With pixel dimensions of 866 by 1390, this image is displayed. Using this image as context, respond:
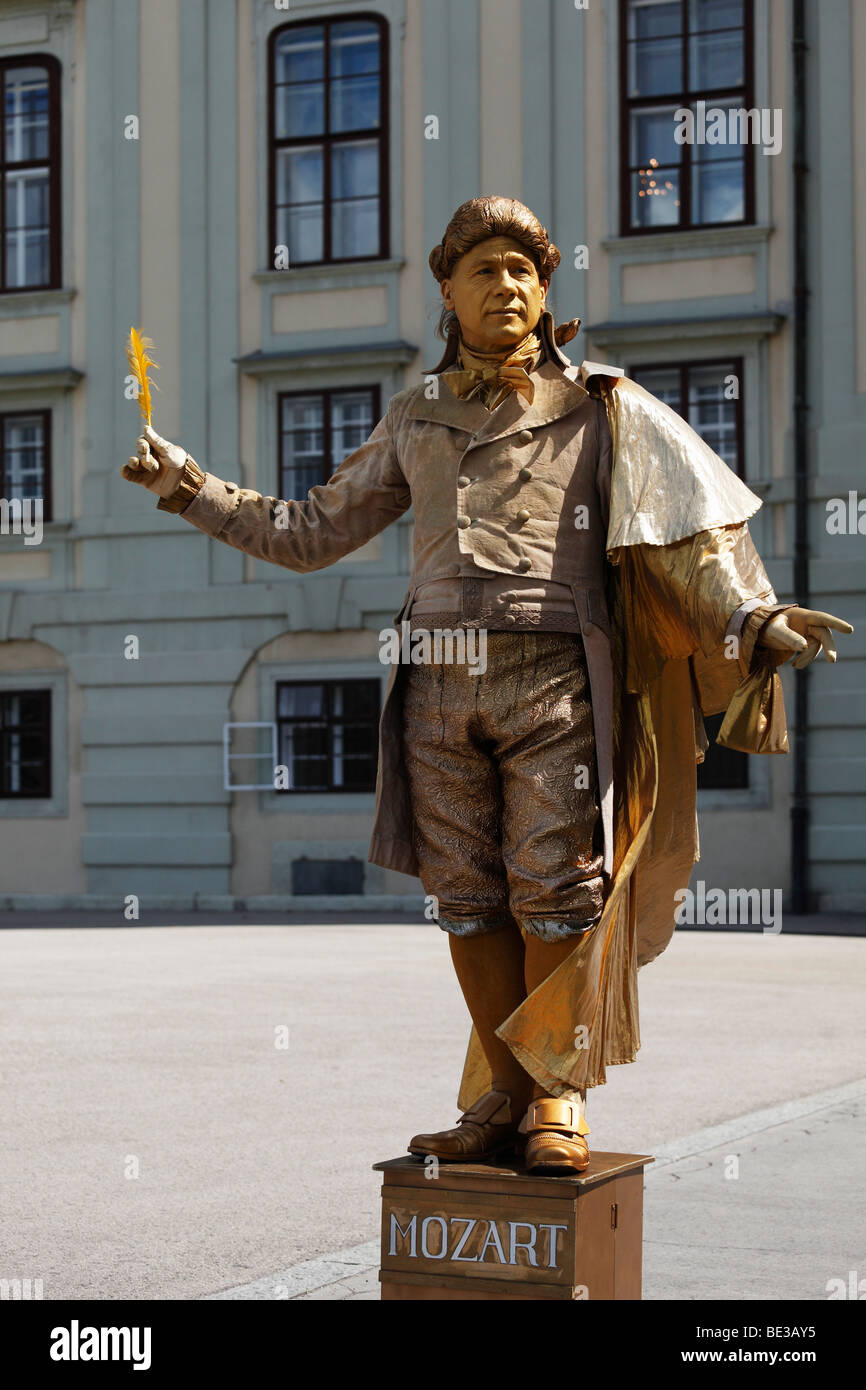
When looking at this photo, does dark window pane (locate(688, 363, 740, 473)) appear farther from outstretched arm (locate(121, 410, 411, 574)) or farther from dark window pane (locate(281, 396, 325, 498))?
outstretched arm (locate(121, 410, 411, 574))

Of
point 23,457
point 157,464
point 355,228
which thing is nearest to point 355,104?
point 355,228

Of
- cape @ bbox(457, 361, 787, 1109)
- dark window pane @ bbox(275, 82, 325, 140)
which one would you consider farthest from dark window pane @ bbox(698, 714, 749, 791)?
cape @ bbox(457, 361, 787, 1109)

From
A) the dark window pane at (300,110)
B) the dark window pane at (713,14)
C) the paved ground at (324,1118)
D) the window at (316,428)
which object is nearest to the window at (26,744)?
the window at (316,428)

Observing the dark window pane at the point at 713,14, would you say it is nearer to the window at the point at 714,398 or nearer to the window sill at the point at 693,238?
the window sill at the point at 693,238

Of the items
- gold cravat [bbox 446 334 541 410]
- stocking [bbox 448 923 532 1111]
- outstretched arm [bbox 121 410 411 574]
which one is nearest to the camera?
stocking [bbox 448 923 532 1111]

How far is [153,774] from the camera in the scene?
869 inches

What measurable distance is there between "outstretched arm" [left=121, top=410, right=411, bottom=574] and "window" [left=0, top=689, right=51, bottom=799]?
1830 cm

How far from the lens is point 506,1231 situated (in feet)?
12.9

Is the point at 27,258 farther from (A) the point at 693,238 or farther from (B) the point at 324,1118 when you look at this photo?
(B) the point at 324,1118

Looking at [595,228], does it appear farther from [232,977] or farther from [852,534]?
[232,977]

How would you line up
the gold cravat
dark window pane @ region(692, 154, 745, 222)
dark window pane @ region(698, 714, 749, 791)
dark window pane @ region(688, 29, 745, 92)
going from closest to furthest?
1. the gold cravat
2. dark window pane @ region(698, 714, 749, 791)
3. dark window pane @ region(688, 29, 745, 92)
4. dark window pane @ region(692, 154, 745, 222)

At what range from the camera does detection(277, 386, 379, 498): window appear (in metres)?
21.8

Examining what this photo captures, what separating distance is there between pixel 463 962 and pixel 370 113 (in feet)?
62.0

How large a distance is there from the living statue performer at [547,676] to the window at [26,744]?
18.5 metres
